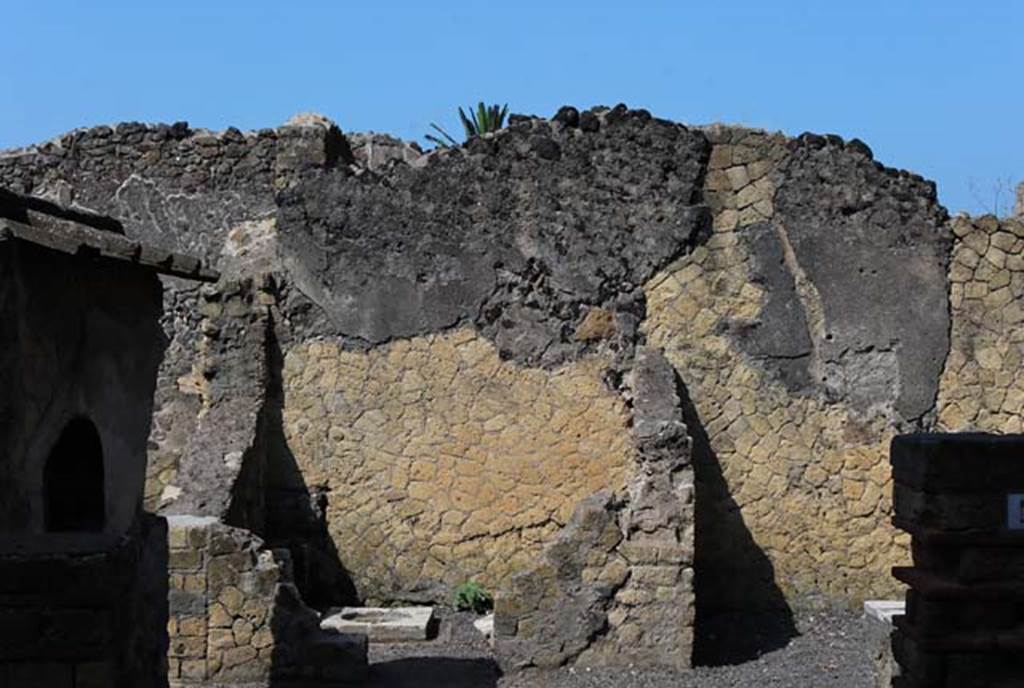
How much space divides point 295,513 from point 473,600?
144cm

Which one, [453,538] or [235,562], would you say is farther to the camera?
[453,538]

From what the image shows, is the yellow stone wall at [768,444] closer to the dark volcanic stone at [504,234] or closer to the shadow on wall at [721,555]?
the shadow on wall at [721,555]

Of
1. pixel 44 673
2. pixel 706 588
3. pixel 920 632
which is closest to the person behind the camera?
pixel 44 673

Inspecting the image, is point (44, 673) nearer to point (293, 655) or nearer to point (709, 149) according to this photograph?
A: point (293, 655)

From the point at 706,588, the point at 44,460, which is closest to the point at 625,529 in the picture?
the point at 706,588

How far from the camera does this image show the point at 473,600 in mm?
9945

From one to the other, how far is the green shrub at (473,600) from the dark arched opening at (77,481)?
167 inches

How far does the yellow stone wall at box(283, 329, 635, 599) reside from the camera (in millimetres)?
10094

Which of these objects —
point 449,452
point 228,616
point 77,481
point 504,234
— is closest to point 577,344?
Answer: point 504,234

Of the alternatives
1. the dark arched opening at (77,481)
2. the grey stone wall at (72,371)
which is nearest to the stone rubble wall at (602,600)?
the grey stone wall at (72,371)

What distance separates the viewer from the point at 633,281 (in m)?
10.1

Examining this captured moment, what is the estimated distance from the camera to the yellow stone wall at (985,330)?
10.0m

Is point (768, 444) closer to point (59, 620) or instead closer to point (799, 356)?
point (799, 356)

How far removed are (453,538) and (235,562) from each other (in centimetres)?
240
